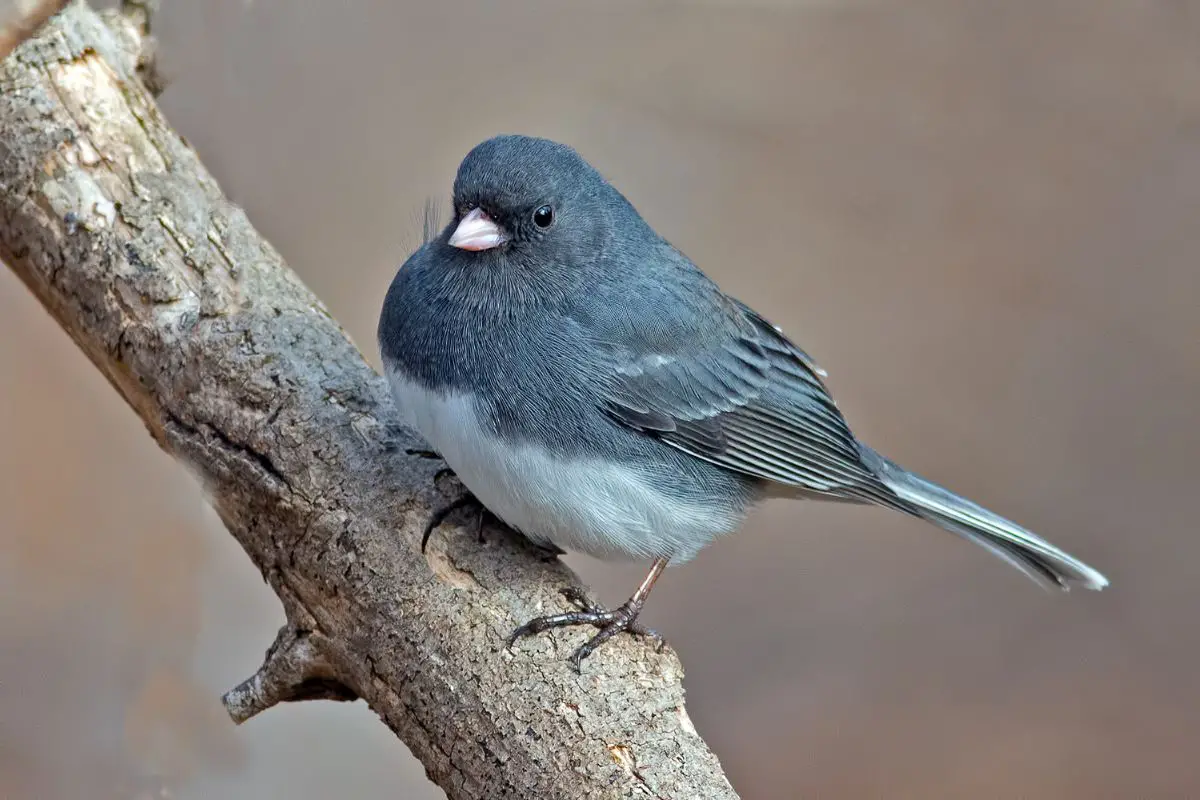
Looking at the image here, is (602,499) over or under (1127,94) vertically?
under

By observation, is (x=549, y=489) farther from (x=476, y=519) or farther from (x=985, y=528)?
(x=985, y=528)

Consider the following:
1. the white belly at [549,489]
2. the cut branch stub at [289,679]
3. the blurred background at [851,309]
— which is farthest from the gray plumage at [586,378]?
the blurred background at [851,309]

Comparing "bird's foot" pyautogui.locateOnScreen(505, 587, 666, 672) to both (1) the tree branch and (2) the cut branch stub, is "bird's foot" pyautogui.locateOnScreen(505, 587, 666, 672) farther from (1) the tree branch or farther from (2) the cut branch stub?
(1) the tree branch

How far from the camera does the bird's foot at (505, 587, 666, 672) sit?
1.90 metres

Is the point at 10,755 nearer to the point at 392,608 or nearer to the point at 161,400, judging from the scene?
the point at 161,400

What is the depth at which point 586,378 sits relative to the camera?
2.00m

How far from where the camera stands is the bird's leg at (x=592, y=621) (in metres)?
1.90

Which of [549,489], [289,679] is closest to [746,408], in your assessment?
[549,489]

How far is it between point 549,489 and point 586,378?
0.20 metres

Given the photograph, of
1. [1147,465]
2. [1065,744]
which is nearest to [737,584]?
[1065,744]

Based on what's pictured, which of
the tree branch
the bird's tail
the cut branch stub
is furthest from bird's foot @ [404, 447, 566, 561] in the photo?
the tree branch

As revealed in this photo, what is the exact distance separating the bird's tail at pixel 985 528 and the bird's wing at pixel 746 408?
8cm

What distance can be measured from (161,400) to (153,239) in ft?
1.01

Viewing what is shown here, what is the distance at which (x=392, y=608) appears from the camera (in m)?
1.93
